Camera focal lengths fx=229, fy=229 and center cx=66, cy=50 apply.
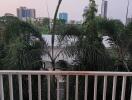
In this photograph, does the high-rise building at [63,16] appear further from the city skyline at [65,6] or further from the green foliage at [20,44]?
the green foliage at [20,44]

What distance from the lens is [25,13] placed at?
169 inches

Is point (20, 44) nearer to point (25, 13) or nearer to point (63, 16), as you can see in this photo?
point (25, 13)

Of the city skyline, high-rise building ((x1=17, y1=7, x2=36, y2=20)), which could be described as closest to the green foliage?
high-rise building ((x1=17, y1=7, x2=36, y2=20))

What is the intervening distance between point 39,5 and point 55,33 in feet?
2.57

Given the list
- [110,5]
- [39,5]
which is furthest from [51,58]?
[110,5]

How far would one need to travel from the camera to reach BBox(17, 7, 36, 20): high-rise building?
4.24 meters

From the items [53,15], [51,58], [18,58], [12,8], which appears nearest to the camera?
[18,58]

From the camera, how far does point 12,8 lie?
4.46 metres

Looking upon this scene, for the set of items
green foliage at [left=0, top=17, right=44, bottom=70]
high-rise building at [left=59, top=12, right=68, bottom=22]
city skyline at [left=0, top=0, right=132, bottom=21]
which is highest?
city skyline at [left=0, top=0, right=132, bottom=21]

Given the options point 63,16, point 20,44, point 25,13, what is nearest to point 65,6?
point 63,16

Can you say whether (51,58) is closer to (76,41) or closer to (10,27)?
(76,41)

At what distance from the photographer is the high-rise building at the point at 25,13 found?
4.24m

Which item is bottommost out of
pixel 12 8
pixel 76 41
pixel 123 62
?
pixel 123 62

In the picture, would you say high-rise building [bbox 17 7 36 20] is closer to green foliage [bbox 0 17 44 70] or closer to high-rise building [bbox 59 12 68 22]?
green foliage [bbox 0 17 44 70]
